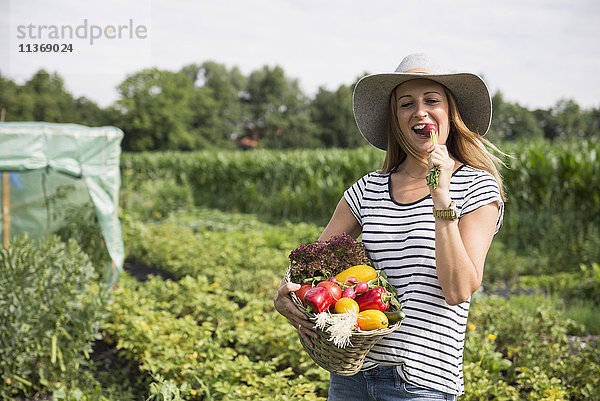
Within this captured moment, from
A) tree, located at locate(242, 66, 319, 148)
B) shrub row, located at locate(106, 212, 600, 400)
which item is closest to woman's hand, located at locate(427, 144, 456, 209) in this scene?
shrub row, located at locate(106, 212, 600, 400)

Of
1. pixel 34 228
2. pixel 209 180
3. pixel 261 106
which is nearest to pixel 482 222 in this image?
pixel 34 228

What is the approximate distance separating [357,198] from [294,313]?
21.0 inches

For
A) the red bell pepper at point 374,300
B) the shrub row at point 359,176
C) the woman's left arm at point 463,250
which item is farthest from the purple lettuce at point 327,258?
the shrub row at point 359,176

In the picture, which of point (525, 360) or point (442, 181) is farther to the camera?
point (525, 360)

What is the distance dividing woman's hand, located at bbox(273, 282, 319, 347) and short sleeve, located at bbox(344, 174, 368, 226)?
1.36 ft

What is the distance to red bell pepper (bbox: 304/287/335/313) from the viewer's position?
4.76 ft

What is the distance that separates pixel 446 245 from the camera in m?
1.41

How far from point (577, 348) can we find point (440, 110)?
274cm

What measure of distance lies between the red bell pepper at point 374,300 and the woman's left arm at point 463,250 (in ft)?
A: 0.58

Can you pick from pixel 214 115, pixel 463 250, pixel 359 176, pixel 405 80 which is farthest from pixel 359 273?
pixel 214 115

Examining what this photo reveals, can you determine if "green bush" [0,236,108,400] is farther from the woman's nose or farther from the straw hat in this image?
the woman's nose

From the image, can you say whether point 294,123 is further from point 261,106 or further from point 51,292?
point 51,292

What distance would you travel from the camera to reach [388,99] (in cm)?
189

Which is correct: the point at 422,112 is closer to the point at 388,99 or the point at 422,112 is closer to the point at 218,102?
the point at 388,99
